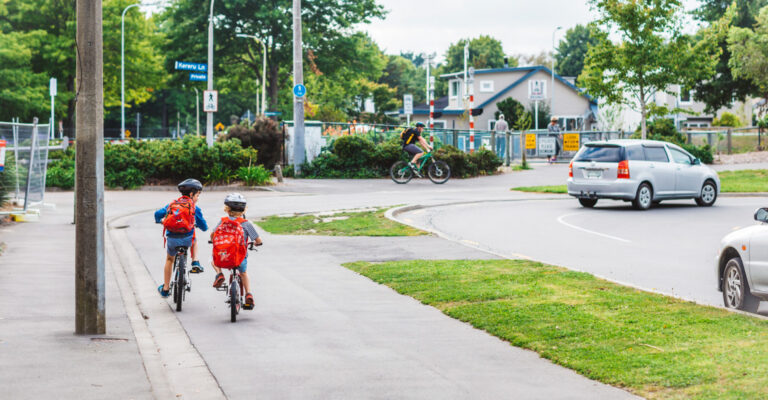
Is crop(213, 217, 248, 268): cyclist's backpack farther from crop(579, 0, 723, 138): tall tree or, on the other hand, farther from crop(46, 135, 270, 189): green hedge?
crop(579, 0, 723, 138): tall tree

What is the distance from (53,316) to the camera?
8.94 m

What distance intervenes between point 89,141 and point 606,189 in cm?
1554

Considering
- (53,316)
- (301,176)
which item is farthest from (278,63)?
(53,316)

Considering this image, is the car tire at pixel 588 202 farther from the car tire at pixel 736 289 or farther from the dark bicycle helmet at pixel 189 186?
the dark bicycle helmet at pixel 189 186

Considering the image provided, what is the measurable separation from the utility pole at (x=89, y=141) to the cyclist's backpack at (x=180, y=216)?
1652 mm

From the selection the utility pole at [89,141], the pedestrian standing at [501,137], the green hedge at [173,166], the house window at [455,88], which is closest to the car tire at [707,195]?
the green hedge at [173,166]

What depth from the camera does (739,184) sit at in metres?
28.0

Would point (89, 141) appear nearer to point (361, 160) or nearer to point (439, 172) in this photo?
point (439, 172)

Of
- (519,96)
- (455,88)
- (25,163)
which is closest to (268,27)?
(455,88)

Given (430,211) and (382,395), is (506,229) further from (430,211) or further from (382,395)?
(382,395)

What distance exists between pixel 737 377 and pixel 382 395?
2.17 m

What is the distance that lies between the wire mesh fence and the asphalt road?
7460 mm

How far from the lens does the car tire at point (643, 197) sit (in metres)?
21.5

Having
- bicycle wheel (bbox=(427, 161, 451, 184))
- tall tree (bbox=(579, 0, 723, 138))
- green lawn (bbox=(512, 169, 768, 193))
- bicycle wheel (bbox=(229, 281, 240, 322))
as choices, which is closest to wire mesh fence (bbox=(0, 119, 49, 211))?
bicycle wheel (bbox=(229, 281, 240, 322))
